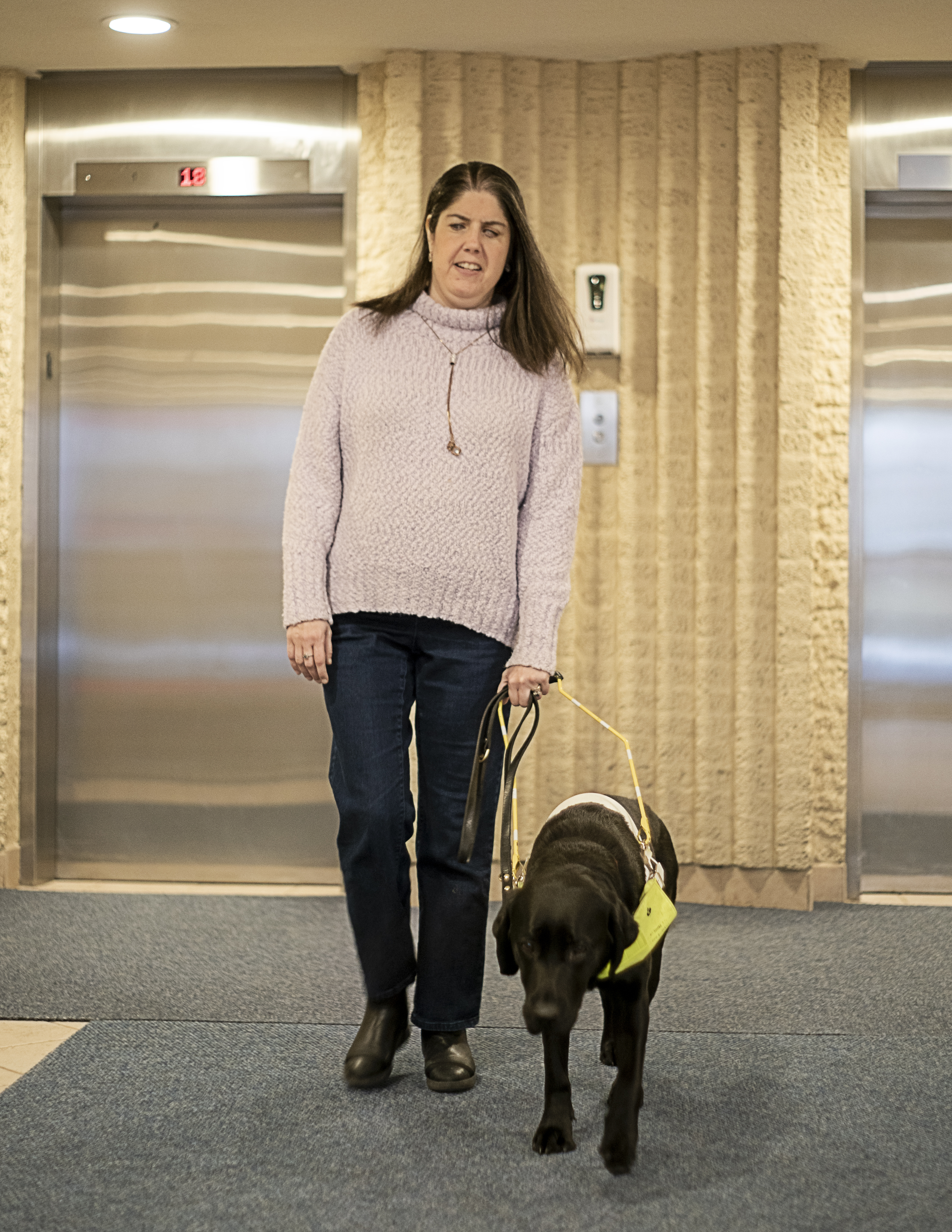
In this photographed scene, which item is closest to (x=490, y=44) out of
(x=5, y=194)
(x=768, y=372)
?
(x=768, y=372)

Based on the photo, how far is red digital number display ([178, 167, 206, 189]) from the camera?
4.00 meters

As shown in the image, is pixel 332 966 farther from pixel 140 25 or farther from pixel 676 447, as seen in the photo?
pixel 140 25

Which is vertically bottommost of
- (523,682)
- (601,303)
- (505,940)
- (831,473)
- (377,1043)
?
(377,1043)

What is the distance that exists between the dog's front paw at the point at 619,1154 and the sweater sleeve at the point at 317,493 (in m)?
0.98

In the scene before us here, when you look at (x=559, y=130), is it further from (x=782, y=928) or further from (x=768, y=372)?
(x=782, y=928)

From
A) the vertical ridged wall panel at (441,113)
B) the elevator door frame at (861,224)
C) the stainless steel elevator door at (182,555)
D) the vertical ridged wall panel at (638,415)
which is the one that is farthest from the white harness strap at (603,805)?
the vertical ridged wall panel at (441,113)

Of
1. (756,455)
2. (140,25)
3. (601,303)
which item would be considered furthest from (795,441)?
(140,25)

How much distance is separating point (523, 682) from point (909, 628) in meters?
2.25

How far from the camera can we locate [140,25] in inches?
142

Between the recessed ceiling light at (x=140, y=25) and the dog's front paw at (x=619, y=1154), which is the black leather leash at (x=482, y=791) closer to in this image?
the dog's front paw at (x=619, y=1154)

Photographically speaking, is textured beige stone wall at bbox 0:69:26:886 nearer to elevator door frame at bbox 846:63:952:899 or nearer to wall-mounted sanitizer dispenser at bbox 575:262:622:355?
wall-mounted sanitizer dispenser at bbox 575:262:622:355

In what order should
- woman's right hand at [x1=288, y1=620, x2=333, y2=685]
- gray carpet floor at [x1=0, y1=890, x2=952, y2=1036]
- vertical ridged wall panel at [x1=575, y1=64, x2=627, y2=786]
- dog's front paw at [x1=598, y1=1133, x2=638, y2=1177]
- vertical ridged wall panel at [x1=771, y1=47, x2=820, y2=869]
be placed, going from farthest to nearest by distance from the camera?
vertical ridged wall panel at [x1=575, y1=64, x2=627, y2=786] → vertical ridged wall panel at [x1=771, y1=47, x2=820, y2=869] → gray carpet floor at [x1=0, y1=890, x2=952, y2=1036] → woman's right hand at [x1=288, y1=620, x2=333, y2=685] → dog's front paw at [x1=598, y1=1133, x2=638, y2=1177]

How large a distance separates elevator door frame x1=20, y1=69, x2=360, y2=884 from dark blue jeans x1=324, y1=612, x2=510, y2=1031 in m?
1.99

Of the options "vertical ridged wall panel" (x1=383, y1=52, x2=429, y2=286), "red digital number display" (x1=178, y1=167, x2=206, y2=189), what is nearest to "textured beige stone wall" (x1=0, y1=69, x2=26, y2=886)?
"red digital number display" (x1=178, y1=167, x2=206, y2=189)
